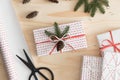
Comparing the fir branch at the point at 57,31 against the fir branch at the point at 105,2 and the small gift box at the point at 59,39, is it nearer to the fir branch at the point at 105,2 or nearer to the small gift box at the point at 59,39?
the small gift box at the point at 59,39

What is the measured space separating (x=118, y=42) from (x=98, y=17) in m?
0.09

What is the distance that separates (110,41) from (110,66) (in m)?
0.07

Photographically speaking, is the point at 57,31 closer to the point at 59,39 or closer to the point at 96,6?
the point at 59,39

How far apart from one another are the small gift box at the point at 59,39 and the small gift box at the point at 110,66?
8cm

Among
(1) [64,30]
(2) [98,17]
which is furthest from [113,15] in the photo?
(1) [64,30]

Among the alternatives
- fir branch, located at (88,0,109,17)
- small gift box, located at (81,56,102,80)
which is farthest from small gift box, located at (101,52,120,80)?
fir branch, located at (88,0,109,17)

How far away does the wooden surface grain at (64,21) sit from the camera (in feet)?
3.22

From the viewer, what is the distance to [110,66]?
0.96 m

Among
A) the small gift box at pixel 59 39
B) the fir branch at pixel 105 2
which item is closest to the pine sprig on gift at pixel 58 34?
the small gift box at pixel 59 39

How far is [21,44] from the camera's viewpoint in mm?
1023

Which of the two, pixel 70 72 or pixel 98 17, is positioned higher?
pixel 98 17

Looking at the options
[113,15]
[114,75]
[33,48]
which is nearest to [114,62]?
[114,75]

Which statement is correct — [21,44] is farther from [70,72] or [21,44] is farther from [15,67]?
[70,72]

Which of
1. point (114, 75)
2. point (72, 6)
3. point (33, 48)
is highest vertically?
Answer: point (72, 6)
